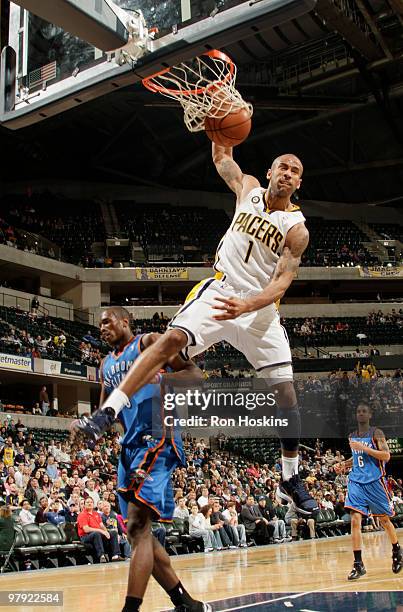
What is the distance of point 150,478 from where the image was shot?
4.78 metres

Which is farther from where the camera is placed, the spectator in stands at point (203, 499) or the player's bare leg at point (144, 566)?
the spectator in stands at point (203, 499)

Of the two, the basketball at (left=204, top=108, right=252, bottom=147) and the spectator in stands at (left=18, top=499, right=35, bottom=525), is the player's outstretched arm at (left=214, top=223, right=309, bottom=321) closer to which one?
the basketball at (left=204, top=108, right=252, bottom=147)

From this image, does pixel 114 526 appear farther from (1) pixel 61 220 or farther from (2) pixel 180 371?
(1) pixel 61 220

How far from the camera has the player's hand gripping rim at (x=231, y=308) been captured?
14.4 feet

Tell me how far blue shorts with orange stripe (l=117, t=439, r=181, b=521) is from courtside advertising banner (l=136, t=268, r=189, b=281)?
2575cm

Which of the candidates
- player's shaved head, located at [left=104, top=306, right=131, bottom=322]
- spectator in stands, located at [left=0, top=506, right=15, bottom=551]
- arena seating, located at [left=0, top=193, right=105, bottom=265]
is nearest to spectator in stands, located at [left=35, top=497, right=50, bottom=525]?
spectator in stands, located at [left=0, top=506, right=15, bottom=551]

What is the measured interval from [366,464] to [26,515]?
526cm

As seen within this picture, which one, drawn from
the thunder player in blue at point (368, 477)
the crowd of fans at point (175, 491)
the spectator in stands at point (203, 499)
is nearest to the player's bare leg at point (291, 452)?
the thunder player in blue at point (368, 477)

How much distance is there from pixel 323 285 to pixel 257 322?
3014 cm

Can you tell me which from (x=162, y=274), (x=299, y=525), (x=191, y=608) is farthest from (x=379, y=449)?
(x=162, y=274)

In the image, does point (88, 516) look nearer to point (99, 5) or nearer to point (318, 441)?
point (99, 5)

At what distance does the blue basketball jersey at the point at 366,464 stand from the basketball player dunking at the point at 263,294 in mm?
4049

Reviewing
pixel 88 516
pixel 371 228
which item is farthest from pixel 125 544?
pixel 371 228

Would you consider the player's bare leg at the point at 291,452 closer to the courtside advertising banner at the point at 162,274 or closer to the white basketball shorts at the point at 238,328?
the white basketball shorts at the point at 238,328
